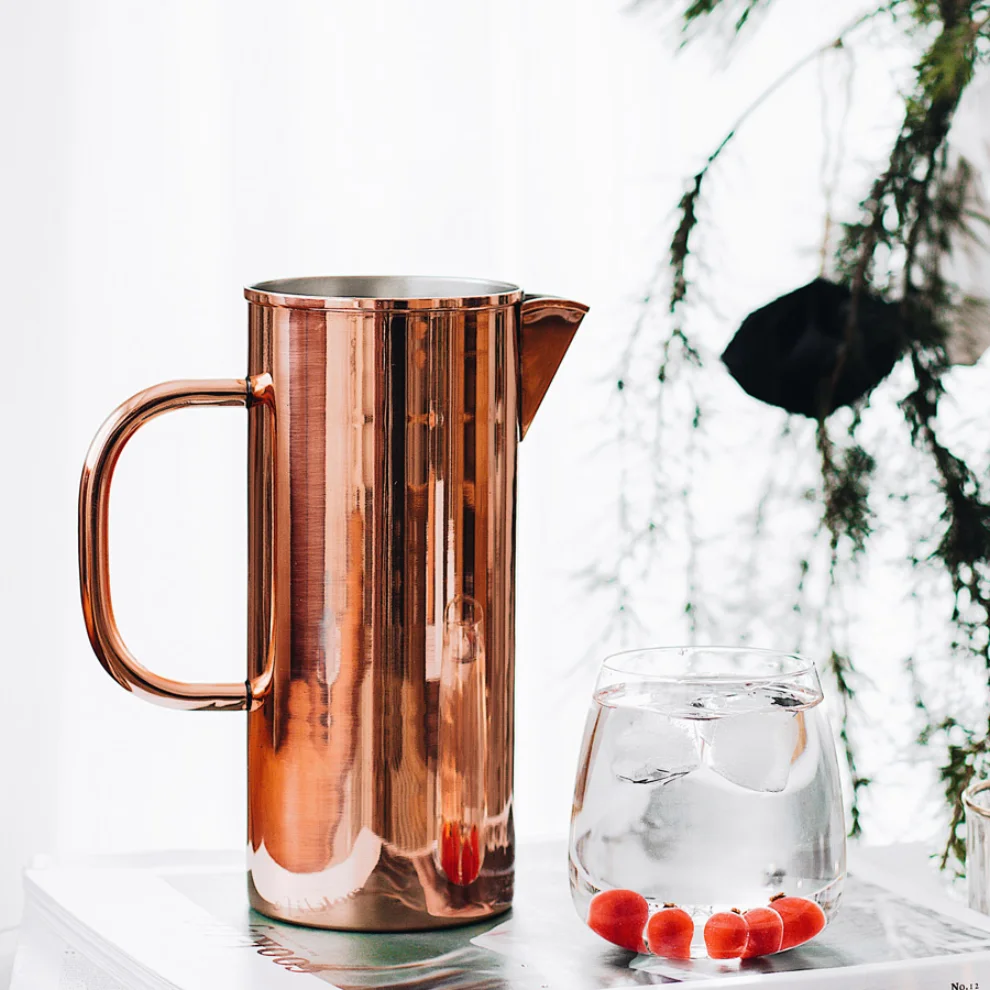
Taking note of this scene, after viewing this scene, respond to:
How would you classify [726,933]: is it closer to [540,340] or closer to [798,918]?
[798,918]

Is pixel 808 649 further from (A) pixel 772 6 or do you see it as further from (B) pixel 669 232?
(A) pixel 772 6

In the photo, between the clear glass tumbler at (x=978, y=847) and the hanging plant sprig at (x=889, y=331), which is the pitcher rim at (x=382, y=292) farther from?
the hanging plant sprig at (x=889, y=331)

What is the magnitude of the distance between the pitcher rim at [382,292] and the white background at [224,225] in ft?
1.07

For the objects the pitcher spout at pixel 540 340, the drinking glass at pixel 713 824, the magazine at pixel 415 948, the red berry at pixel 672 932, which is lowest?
the magazine at pixel 415 948

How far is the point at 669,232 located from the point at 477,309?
50cm

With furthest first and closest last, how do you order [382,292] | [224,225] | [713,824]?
[224,225], [382,292], [713,824]

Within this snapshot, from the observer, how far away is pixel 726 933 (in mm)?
478

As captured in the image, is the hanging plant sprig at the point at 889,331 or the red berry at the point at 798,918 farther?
the hanging plant sprig at the point at 889,331

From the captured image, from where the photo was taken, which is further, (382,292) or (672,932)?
(382,292)

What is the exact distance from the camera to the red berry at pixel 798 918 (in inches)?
19.0

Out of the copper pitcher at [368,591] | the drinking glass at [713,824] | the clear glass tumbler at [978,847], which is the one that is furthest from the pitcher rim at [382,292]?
the clear glass tumbler at [978,847]

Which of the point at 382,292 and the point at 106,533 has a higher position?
the point at 382,292

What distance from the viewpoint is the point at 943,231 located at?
94cm

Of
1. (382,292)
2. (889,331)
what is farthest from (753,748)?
(889,331)
